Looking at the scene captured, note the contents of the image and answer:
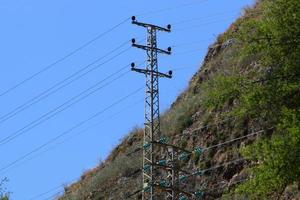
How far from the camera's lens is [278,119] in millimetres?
21984

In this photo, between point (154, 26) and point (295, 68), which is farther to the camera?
point (154, 26)

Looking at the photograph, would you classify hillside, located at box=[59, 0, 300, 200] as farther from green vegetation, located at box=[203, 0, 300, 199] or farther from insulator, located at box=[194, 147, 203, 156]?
insulator, located at box=[194, 147, 203, 156]

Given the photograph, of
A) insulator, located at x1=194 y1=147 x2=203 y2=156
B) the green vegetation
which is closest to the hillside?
the green vegetation

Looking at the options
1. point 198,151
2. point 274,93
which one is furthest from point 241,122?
point 274,93

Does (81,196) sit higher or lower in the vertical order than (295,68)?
higher

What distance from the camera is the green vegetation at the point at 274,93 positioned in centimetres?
2044

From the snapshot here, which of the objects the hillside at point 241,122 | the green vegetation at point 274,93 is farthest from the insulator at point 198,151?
the green vegetation at point 274,93

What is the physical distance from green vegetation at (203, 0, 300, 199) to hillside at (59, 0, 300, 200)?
2cm

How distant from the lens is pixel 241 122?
37.8 metres

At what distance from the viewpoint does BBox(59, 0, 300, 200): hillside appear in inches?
826

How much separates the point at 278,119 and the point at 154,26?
13353 mm

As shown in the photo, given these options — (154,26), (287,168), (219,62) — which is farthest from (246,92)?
(219,62)

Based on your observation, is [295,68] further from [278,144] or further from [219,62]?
[219,62]

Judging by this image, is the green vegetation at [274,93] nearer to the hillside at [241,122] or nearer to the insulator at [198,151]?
the hillside at [241,122]
